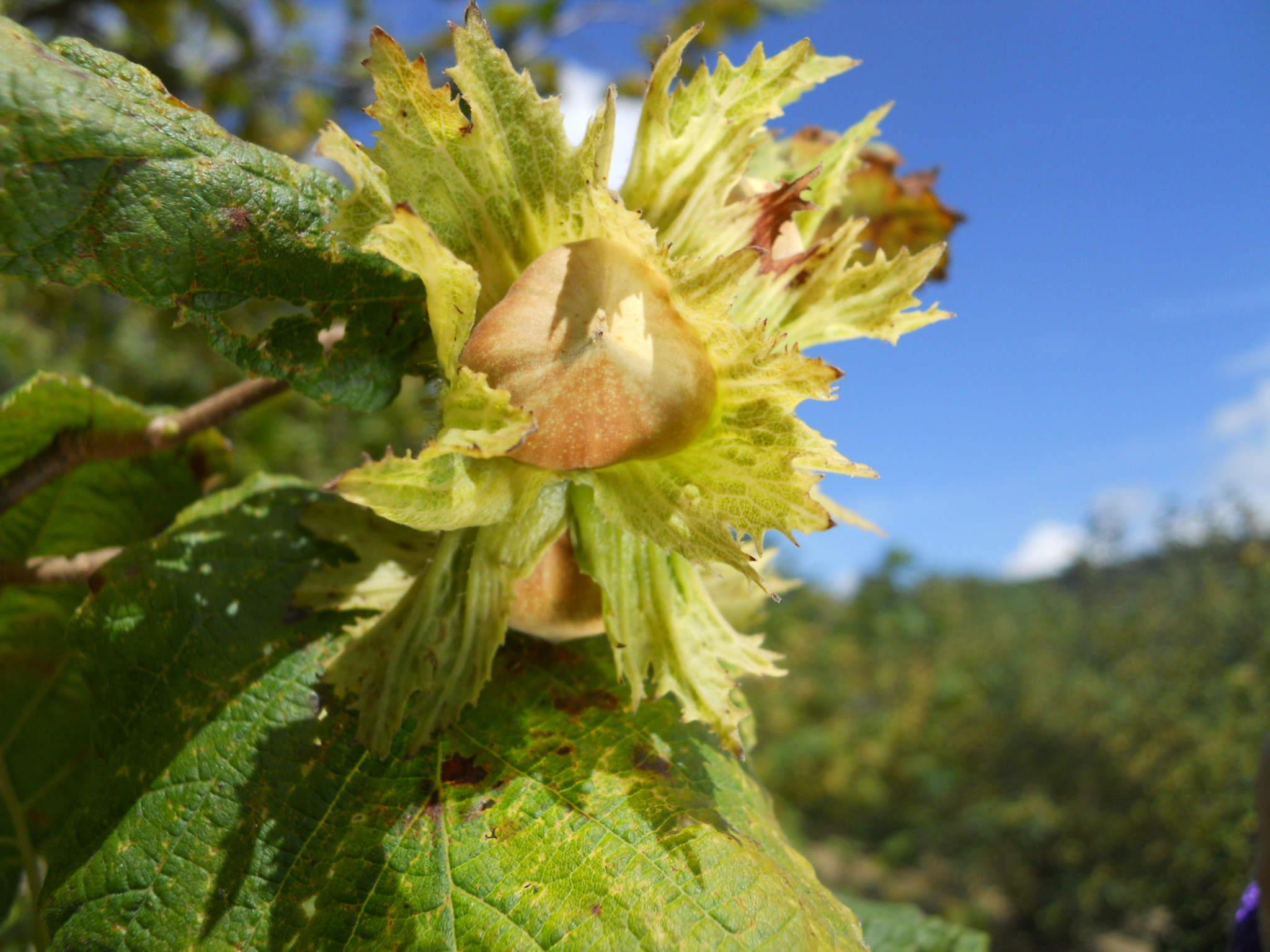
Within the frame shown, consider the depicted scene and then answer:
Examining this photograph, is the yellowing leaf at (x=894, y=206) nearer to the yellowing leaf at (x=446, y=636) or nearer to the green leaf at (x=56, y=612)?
the yellowing leaf at (x=446, y=636)

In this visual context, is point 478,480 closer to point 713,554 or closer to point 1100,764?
point 713,554

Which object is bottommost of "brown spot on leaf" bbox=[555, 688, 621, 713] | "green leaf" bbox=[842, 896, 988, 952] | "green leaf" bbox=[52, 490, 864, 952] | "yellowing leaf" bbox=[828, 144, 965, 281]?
"green leaf" bbox=[842, 896, 988, 952]

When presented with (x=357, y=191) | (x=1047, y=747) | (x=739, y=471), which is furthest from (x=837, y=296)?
(x=1047, y=747)

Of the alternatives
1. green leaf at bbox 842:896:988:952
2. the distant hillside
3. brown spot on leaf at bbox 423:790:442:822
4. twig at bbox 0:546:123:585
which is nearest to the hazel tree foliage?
brown spot on leaf at bbox 423:790:442:822

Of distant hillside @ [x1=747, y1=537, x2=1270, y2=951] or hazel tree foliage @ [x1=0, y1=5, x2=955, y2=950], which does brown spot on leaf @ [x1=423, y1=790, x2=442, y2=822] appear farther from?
distant hillside @ [x1=747, y1=537, x2=1270, y2=951]

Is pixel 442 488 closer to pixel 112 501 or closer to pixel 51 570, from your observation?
pixel 51 570

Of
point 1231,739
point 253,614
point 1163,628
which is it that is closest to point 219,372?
point 253,614

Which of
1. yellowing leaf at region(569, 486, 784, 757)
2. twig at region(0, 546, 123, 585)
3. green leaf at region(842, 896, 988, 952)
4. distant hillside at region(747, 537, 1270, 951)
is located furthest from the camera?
distant hillside at region(747, 537, 1270, 951)

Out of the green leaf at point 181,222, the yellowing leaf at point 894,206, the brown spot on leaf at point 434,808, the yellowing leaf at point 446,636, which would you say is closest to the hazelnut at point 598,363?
the yellowing leaf at point 446,636
